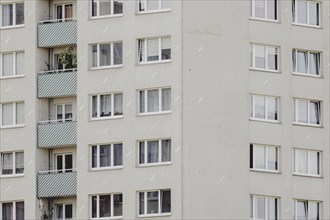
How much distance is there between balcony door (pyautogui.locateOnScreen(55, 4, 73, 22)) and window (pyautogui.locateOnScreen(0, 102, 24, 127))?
5.51 metres

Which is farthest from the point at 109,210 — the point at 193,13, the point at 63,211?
the point at 193,13

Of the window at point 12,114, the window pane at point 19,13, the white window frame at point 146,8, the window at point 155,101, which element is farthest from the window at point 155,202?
the window pane at point 19,13

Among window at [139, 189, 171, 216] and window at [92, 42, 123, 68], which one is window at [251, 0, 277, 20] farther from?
window at [139, 189, 171, 216]

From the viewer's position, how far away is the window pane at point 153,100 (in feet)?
383

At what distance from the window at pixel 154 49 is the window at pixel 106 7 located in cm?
245

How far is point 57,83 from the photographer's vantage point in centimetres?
11956

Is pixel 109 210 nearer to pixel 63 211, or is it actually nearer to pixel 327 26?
pixel 63 211

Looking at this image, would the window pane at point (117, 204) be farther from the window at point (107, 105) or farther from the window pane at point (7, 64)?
the window pane at point (7, 64)

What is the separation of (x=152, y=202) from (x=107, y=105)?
245 inches

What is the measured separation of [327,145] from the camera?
393 ft

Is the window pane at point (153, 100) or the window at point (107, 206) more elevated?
the window pane at point (153, 100)

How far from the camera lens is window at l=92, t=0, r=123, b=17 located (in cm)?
11881

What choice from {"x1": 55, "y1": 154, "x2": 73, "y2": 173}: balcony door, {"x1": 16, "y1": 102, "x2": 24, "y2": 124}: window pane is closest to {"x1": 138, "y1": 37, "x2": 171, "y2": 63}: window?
{"x1": 55, "y1": 154, "x2": 73, "y2": 173}: balcony door

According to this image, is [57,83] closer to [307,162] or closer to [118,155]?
[118,155]
